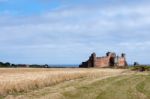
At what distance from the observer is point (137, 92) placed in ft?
104

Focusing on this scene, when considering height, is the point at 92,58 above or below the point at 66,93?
above

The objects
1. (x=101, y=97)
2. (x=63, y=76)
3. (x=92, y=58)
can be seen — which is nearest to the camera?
(x=101, y=97)

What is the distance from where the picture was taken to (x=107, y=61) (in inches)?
5059

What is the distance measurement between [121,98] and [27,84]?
10140mm

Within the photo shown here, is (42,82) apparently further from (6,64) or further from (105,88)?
(6,64)

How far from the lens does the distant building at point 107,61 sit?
404 feet

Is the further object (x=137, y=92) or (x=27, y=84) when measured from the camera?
(x=27, y=84)

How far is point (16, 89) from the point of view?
3300cm

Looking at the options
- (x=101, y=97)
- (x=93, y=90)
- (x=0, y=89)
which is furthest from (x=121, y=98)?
(x=0, y=89)

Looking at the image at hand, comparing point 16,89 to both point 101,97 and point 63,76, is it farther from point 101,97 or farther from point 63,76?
point 63,76

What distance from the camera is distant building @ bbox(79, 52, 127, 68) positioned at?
123 m

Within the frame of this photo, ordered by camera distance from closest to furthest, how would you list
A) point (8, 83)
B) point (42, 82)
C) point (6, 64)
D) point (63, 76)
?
point (8, 83)
point (42, 82)
point (63, 76)
point (6, 64)

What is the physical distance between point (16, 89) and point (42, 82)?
258 inches

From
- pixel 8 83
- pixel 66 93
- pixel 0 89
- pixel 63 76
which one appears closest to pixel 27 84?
pixel 8 83
